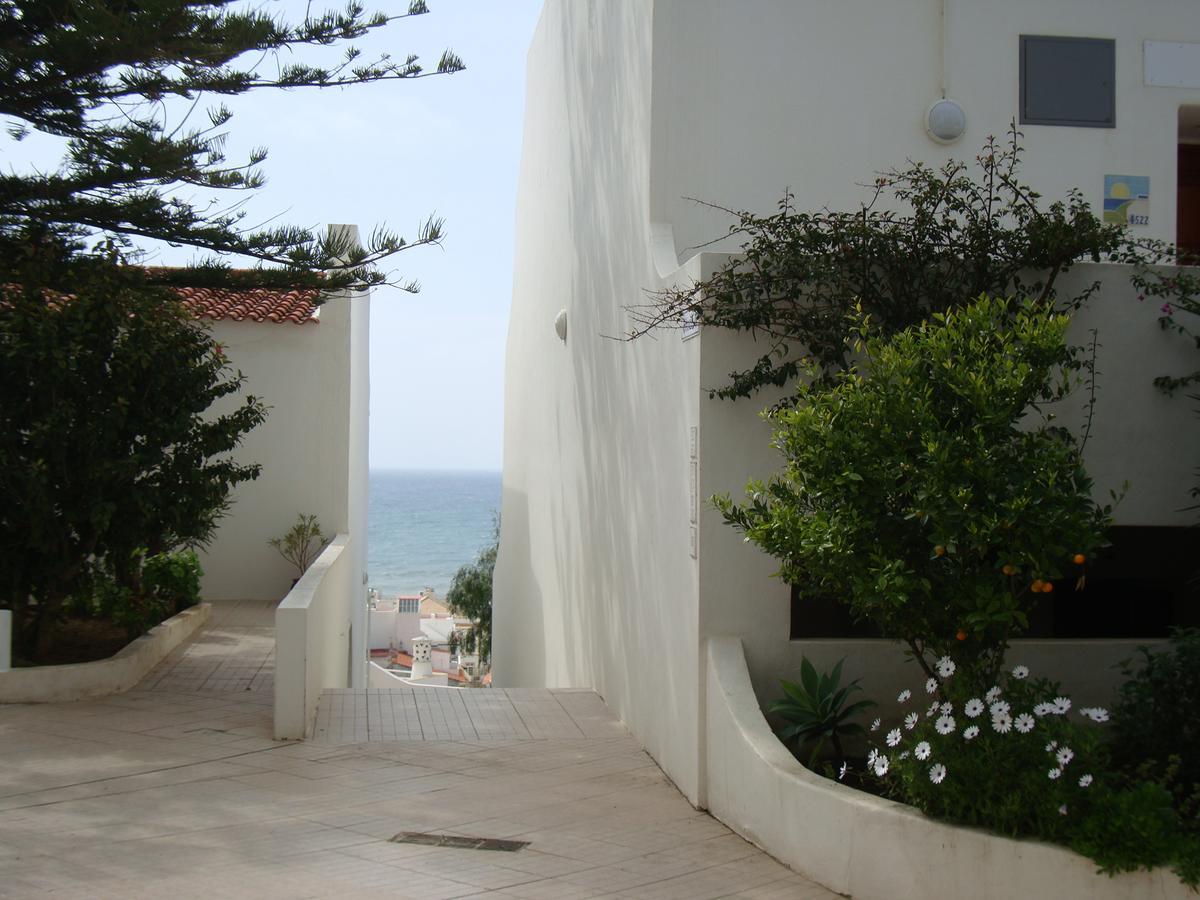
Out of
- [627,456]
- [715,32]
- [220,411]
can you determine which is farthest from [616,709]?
[220,411]

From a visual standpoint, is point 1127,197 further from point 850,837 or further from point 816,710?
point 850,837

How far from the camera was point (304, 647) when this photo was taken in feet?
27.2

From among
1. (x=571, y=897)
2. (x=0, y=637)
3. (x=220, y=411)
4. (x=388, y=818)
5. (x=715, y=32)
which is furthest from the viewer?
(x=220, y=411)

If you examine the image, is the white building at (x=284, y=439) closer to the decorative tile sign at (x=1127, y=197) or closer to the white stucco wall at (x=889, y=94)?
the white stucco wall at (x=889, y=94)

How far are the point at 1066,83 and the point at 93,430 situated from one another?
8513mm

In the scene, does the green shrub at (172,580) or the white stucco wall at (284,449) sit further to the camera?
the white stucco wall at (284,449)

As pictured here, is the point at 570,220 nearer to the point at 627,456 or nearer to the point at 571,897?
the point at 627,456

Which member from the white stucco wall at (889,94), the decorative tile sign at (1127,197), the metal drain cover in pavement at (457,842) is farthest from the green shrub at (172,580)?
the decorative tile sign at (1127,197)

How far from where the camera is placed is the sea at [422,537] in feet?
280

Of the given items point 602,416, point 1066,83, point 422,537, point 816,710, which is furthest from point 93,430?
point 422,537

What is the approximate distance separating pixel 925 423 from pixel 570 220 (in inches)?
299

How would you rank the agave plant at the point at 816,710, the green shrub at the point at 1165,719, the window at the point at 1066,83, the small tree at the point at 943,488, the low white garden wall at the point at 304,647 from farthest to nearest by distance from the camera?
the window at the point at 1066,83, the low white garden wall at the point at 304,647, the agave plant at the point at 816,710, the green shrub at the point at 1165,719, the small tree at the point at 943,488

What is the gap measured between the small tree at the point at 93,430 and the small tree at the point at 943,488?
5.87m

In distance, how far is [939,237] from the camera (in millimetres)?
6477
